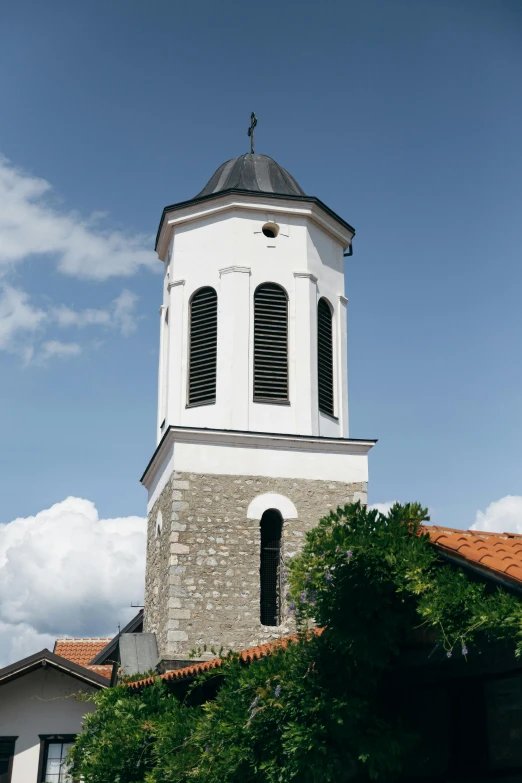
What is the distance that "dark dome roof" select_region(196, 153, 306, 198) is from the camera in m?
19.5

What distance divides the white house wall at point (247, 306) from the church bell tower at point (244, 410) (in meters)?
0.03

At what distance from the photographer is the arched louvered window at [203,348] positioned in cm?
1795

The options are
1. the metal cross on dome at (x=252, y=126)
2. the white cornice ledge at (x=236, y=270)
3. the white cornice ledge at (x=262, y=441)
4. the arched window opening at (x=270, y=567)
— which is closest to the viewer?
the arched window opening at (x=270, y=567)

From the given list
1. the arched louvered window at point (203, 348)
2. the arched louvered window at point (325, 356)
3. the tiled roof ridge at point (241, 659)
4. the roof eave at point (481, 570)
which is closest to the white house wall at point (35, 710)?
the tiled roof ridge at point (241, 659)

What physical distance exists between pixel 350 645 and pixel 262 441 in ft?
29.2

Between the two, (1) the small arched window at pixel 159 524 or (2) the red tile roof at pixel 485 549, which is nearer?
(2) the red tile roof at pixel 485 549

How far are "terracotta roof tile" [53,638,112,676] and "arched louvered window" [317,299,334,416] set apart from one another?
10.9 metres

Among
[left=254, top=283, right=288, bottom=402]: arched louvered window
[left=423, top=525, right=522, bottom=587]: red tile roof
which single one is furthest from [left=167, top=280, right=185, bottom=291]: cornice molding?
[left=423, top=525, right=522, bottom=587]: red tile roof

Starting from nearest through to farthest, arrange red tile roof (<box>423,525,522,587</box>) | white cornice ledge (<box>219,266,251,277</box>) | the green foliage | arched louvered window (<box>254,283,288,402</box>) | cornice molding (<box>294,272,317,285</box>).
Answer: red tile roof (<box>423,525,522,587</box>)
the green foliage
arched louvered window (<box>254,283,288,402</box>)
white cornice ledge (<box>219,266,251,277</box>)
cornice molding (<box>294,272,317,285</box>)

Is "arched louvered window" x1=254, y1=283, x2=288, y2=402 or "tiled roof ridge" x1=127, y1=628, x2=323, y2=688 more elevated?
"arched louvered window" x1=254, y1=283, x2=288, y2=402

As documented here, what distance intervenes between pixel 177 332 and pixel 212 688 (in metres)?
7.73

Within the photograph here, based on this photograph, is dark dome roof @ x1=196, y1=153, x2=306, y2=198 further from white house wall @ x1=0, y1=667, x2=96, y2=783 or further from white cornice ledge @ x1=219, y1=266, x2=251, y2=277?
white house wall @ x1=0, y1=667, x2=96, y2=783

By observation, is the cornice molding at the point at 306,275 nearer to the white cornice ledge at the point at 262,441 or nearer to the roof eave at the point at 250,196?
the roof eave at the point at 250,196

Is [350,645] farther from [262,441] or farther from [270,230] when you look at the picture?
[270,230]
